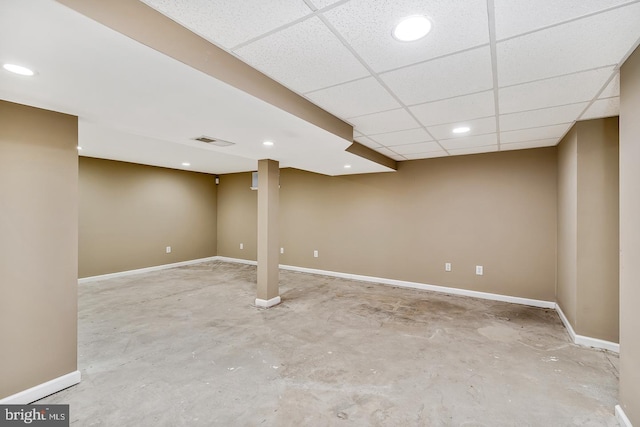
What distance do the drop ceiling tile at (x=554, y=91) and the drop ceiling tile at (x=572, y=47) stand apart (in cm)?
13

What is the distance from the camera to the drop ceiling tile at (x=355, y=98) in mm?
2164

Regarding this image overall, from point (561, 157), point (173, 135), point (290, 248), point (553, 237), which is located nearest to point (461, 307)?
point (553, 237)

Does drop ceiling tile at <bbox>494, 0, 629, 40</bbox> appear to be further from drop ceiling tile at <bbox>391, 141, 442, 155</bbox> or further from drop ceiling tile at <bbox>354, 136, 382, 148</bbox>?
drop ceiling tile at <bbox>391, 141, 442, 155</bbox>

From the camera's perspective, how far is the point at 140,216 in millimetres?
6203

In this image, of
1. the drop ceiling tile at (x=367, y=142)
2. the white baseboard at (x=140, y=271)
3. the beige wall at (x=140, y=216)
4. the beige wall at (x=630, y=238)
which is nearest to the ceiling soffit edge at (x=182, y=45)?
the drop ceiling tile at (x=367, y=142)

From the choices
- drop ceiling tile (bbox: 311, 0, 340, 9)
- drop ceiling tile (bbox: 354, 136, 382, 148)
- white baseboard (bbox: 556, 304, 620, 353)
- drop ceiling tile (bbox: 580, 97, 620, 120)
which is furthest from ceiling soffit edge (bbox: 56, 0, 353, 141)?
white baseboard (bbox: 556, 304, 620, 353)

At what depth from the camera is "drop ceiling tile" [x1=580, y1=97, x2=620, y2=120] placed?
2445 mm

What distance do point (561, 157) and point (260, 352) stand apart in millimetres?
4405

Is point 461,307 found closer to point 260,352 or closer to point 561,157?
point 561,157

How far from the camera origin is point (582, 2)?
130 cm

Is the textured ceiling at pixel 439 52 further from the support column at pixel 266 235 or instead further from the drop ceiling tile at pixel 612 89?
the support column at pixel 266 235

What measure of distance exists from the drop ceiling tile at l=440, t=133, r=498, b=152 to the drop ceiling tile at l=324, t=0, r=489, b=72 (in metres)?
2.26

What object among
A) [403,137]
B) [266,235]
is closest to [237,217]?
[266,235]

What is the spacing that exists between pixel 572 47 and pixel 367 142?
2.39 metres
